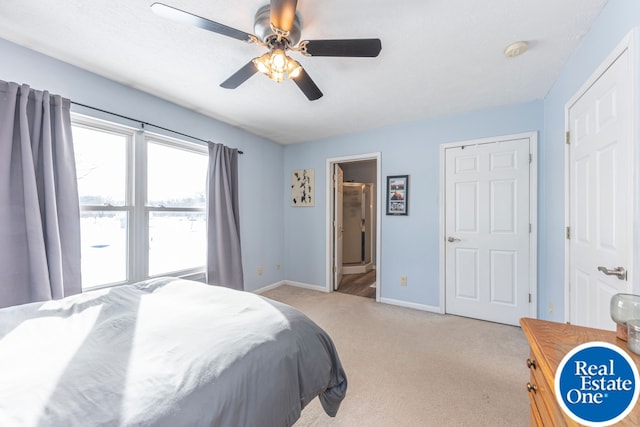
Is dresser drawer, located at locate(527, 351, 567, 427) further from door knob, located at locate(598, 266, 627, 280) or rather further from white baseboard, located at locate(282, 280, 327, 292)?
white baseboard, located at locate(282, 280, 327, 292)

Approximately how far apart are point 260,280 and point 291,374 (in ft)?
9.47

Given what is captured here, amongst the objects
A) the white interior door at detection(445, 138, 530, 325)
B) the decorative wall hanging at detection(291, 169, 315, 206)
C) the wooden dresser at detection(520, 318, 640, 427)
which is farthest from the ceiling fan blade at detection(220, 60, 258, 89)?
the white interior door at detection(445, 138, 530, 325)

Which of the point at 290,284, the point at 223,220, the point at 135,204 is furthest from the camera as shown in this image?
the point at 290,284

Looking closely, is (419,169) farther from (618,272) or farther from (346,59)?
(618,272)

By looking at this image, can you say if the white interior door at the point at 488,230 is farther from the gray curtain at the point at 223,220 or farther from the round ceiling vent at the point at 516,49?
the gray curtain at the point at 223,220

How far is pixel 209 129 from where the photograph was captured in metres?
3.09

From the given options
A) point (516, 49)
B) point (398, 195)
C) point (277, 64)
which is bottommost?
point (398, 195)

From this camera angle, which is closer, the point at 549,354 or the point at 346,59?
the point at 549,354

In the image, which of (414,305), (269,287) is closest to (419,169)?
(414,305)

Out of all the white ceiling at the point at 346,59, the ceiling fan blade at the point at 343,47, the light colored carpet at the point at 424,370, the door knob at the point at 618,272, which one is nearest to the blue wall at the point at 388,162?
the white ceiling at the point at 346,59

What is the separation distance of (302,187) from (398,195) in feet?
5.04

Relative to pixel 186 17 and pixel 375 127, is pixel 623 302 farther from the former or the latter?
pixel 375 127

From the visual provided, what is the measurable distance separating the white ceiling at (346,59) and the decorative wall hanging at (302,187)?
133 cm

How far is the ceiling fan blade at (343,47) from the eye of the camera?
1356 mm
